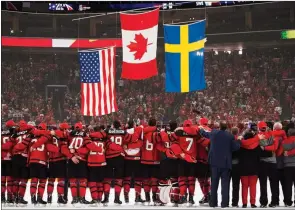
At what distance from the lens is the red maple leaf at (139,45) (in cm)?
1475

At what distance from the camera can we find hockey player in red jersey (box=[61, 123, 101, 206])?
1183 cm

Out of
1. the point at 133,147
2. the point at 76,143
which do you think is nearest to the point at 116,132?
the point at 133,147

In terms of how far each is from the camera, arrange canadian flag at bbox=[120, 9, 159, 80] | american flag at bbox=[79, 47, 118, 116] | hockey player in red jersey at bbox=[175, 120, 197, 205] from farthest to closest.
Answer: american flag at bbox=[79, 47, 118, 116] < canadian flag at bbox=[120, 9, 159, 80] < hockey player in red jersey at bbox=[175, 120, 197, 205]

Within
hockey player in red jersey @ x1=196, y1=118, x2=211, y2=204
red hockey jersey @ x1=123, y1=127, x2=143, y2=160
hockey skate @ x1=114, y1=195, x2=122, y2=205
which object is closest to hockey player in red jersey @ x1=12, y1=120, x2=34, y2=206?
hockey skate @ x1=114, y1=195, x2=122, y2=205

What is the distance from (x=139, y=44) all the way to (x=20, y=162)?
4.47 metres

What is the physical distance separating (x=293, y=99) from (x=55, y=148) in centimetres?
1904

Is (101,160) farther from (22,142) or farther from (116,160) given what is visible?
(22,142)

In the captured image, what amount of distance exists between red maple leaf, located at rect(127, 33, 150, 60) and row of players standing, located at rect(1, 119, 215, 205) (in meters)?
3.36

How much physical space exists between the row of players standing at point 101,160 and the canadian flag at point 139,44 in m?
3.02

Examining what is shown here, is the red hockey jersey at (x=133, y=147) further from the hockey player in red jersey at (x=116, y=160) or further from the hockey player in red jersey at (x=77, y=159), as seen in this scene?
the hockey player in red jersey at (x=77, y=159)

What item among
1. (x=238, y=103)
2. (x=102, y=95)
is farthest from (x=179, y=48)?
(x=238, y=103)

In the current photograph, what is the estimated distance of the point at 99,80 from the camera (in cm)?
1647

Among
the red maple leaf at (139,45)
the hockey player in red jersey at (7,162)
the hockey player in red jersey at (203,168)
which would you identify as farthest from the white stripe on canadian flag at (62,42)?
the hockey player in red jersey at (203,168)

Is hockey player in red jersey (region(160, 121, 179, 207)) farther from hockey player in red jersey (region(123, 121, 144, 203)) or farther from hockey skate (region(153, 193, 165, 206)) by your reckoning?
hockey player in red jersey (region(123, 121, 144, 203))
